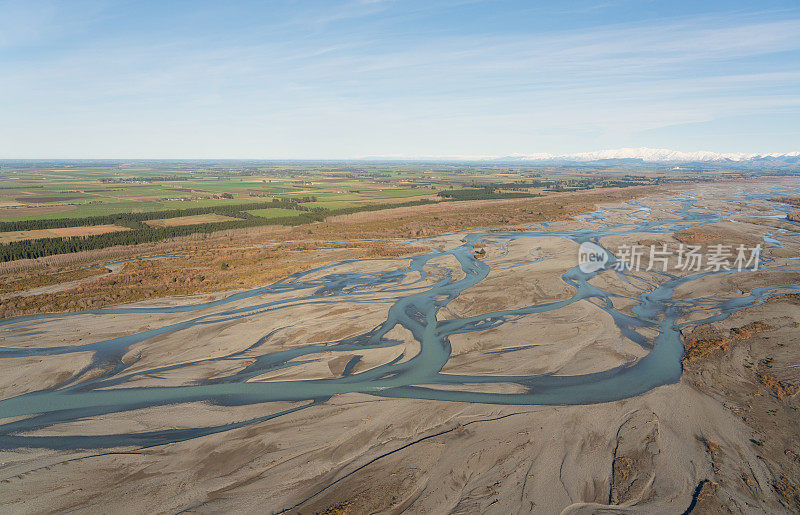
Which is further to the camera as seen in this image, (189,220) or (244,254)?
(189,220)

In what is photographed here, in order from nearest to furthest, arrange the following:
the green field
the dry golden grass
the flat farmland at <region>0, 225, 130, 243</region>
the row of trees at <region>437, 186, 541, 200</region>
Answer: the dry golden grass
the flat farmland at <region>0, 225, 130, 243</region>
the green field
the row of trees at <region>437, 186, 541, 200</region>

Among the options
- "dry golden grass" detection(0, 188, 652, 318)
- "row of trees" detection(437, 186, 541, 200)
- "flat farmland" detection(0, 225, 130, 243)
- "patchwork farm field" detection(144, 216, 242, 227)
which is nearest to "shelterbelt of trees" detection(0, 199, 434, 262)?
"patchwork farm field" detection(144, 216, 242, 227)

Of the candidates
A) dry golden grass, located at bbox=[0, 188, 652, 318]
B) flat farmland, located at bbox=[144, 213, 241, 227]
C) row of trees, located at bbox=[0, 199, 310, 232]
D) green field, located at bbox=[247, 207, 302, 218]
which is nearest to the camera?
dry golden grass, located at bbox=[0, 188, 652, 318]

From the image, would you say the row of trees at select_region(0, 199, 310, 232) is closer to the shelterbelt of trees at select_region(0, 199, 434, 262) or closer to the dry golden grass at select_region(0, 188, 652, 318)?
the shelterbelt of trees at select_region(0, 199, 434, 262)

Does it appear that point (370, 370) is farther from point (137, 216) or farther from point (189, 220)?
point (137, 216)

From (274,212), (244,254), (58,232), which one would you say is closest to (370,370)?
(244,254)

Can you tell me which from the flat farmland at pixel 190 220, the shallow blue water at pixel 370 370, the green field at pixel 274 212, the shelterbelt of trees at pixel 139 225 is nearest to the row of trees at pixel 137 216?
the shelterbelt of trees at pixel 139 225

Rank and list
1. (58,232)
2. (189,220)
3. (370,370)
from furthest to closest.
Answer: (189,220), (58,232), (370,370)

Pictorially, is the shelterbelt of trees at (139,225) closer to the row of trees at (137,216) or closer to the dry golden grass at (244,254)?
the row of trees at (137,216)

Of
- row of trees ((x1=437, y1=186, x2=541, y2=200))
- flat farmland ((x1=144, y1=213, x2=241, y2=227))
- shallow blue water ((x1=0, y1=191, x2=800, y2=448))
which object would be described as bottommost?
shallow blue water ((x1=0, y1=191, x2=800, y2=448))
